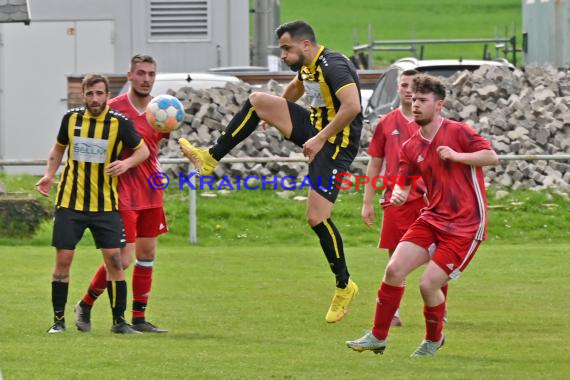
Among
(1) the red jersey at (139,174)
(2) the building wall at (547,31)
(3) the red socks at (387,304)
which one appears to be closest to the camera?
(3) the red socks at (387,304)

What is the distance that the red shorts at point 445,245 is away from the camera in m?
9.48

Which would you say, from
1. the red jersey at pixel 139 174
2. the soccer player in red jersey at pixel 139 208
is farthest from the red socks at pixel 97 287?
the red jersey at pixel 139 174

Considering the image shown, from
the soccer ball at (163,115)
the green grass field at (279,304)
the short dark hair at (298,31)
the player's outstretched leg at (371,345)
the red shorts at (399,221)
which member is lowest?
the green grass field at (279,304)

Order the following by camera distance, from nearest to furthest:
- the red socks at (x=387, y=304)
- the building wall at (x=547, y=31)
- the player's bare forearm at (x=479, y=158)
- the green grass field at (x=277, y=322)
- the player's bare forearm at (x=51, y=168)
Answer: the green grass field at (x=277, y=322)
the player's bare forearm at (x=479, y=158)
the red socks at (x=387, y=304)
the player's bare forearm at (x=51, y=168)
the building wall at (x=547, y=31)

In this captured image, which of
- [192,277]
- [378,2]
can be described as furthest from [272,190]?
[378,2]

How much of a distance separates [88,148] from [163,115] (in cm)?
72

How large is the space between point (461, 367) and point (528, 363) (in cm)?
54

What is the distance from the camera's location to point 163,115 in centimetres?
1136

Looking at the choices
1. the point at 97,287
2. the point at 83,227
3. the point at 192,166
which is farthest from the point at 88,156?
the point at 192,166

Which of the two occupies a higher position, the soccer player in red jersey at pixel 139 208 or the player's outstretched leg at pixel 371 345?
the soccer player in red jersey at pixel 139 208

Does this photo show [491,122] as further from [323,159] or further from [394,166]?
[323,159]

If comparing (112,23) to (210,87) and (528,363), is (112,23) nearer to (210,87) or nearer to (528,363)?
(210,87)

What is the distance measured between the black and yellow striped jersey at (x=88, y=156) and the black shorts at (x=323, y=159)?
1337 mm

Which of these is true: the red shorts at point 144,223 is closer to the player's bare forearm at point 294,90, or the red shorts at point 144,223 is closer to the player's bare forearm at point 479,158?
the player's bare forearm at point 294,90
